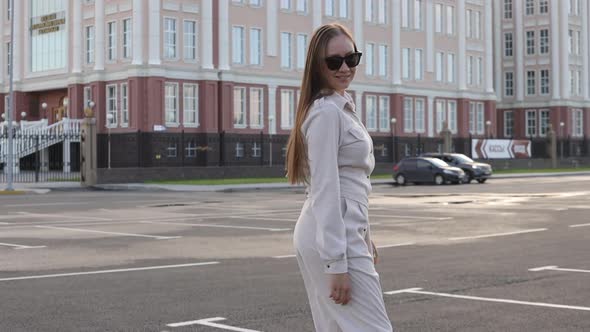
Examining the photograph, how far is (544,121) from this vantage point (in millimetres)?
79875

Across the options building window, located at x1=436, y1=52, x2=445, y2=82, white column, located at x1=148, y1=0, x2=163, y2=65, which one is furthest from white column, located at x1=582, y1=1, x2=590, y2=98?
white column, located at x1=148, y1=0, x2=163, y2=65

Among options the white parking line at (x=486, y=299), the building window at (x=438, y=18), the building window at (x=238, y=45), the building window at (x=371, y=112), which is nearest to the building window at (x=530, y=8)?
the building window at (x=438, y=18)

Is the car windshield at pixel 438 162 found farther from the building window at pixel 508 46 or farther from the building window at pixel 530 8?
the building window at pixel 530 8

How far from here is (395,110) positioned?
63.0 m

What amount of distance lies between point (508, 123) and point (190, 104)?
4068 cm

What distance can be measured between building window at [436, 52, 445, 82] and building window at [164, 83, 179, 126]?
78.6 feet

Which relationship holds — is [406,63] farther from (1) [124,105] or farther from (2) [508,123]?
(1) [124,105]

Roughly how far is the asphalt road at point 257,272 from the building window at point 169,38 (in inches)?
1163

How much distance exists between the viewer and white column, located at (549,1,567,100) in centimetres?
7900

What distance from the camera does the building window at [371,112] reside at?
61628 millimetres

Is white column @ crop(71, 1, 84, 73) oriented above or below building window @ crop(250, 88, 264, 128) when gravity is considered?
above

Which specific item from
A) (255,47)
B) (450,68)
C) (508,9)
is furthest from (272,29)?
(508,9)

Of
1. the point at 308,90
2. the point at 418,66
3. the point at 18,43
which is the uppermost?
the point at 18,43

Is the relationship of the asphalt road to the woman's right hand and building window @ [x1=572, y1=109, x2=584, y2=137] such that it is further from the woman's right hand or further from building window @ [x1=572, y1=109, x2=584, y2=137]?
building window @ [x1=572, y1=109, x2=584, y2=137]
